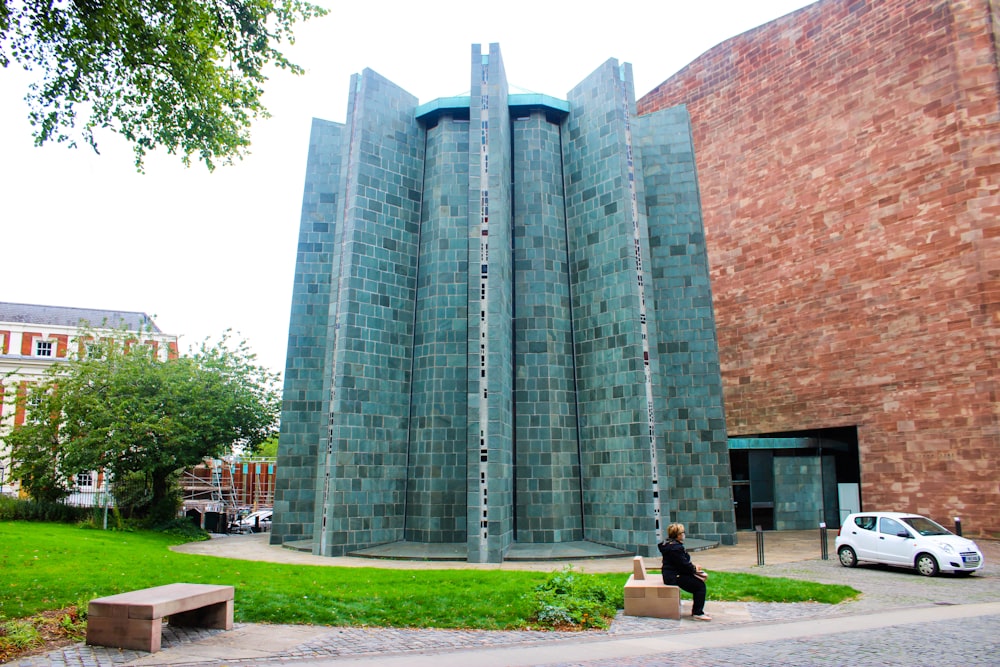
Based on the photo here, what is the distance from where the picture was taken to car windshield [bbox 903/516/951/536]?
16.7 meters

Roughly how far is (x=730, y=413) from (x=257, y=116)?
2628 cm

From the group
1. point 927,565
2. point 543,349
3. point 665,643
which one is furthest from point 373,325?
point 927,565

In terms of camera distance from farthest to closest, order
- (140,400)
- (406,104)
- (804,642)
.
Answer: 1. (140,400)
2. (406,104)
3. (804,642)

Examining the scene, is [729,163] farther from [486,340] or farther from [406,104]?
[486,340]

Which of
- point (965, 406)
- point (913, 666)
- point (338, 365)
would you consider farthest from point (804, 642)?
point (965, 406)

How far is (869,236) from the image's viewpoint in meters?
28.0

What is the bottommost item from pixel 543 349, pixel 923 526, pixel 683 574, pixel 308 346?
pixel 683 574

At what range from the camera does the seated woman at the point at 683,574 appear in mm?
10562

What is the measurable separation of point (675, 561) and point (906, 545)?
8802 mm

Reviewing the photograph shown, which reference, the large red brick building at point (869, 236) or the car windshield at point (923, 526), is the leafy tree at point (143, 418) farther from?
the car windshield at point (923, 526)

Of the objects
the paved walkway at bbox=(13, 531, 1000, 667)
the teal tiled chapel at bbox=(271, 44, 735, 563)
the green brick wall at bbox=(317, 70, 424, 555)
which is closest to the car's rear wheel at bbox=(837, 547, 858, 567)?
the teal tiled chapel at bbox=(271, 44, 735, 563)

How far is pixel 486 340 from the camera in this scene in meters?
19.8

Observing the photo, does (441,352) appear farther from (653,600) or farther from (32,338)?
(32,338)

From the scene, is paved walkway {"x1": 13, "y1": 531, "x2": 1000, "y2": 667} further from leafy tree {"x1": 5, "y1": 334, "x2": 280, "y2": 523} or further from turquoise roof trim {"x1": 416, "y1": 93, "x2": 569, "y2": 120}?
leafy tree {"x1": 5, "y1": 334, "x2": 280, "y2": 523}
